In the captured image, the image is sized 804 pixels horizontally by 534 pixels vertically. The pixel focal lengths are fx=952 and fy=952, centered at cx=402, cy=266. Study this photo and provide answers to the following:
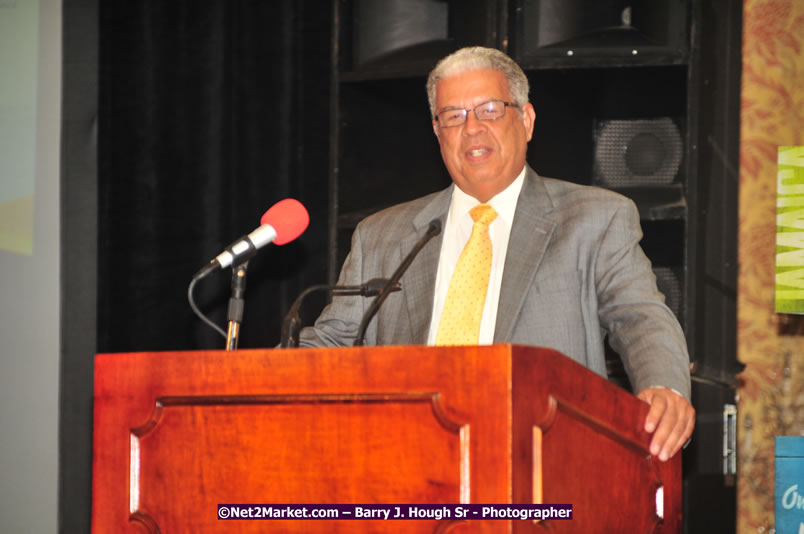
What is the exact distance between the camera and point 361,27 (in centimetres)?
324

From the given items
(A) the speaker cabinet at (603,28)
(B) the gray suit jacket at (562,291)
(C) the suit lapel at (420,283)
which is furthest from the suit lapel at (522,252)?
(A) the speaker cabinet at (603,28)

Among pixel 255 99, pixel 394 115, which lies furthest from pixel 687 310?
pixel 255 99

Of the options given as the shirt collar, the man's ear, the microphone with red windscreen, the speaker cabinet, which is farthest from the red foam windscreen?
the speaker cabinet

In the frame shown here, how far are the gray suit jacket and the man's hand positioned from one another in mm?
144

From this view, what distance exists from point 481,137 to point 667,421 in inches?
38.7

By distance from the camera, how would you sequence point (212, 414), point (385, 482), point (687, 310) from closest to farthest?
point (385, 482)
point (212, 414)
point (687, 310)

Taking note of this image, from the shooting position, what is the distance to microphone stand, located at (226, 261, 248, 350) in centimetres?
175

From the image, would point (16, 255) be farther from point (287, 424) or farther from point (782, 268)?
point (782, 268)

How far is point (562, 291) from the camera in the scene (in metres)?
2.17

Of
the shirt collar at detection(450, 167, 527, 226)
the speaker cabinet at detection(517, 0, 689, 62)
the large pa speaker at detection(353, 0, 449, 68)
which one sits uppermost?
the large pa speaker at detection(353, 0, 449, 68)

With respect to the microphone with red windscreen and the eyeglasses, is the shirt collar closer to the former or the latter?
the eyeglasses

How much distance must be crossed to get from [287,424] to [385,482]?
0.18 meters

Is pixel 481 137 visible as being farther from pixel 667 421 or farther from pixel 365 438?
pixel 365 438

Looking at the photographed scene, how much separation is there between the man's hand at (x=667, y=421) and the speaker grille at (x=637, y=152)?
144 cm
